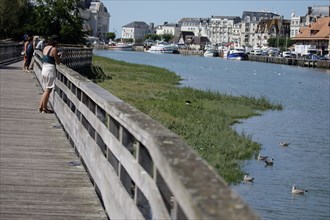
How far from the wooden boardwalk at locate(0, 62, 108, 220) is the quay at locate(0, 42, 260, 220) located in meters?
0.01

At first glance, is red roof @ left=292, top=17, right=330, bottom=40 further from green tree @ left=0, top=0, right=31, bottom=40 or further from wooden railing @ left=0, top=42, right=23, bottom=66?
wooden railing @ left=0, top=42, right=23, bottom=66

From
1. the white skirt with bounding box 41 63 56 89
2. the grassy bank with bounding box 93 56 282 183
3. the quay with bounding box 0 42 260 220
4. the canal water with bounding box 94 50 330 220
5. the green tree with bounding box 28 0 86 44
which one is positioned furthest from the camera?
the green tree with bounding box 28 0 86 44

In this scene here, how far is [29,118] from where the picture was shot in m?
15.2

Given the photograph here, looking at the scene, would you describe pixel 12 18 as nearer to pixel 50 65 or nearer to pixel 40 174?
pixel 50 65

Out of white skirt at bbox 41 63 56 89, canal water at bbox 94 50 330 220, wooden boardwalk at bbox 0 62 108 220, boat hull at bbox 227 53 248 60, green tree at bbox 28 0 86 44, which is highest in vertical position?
green tree at bbox 28 0 86 44

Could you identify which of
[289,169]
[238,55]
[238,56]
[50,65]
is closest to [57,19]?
[289,169]

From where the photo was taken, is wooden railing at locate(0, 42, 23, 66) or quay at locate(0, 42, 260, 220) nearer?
quay at locate(0, 42, 260, 220)

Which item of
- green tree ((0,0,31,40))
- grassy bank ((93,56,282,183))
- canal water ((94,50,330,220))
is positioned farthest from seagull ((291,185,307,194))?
green tree ((0,0,31,40))

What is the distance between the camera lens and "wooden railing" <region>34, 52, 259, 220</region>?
10.3 feet

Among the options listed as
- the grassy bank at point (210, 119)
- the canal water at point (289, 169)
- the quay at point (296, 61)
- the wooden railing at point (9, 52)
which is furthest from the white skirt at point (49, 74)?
the quay at point (296, 61)

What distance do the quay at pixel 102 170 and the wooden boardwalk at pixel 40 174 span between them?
1 centimetres

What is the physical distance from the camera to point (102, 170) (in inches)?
287

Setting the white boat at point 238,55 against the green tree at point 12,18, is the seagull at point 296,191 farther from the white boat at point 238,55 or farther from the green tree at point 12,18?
the white boat at point 238,55

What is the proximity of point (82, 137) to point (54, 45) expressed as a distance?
6712 mm
